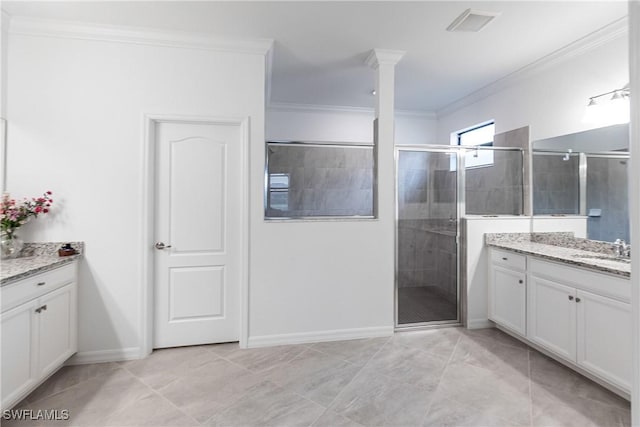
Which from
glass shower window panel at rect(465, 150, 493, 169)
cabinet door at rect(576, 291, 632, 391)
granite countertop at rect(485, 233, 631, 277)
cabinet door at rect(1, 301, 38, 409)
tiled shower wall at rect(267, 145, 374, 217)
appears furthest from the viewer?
glass shower window panel at rect(465, 150, 493, 169)

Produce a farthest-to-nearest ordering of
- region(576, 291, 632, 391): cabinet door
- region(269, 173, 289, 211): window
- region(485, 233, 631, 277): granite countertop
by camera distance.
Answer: region(269, 173, 289, 211): window, region(485, 233, 631, 277): granite countertop, region(576, 291, 632, 391): cabinet door

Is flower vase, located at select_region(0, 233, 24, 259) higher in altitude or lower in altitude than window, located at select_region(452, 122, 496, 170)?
lower

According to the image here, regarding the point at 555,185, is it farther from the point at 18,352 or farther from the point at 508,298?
the point at 18,352

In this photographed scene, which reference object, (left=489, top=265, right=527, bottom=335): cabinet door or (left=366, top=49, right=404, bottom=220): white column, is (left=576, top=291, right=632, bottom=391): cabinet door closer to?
(left=489, top=265, right=527, bottom=335): cabinet door

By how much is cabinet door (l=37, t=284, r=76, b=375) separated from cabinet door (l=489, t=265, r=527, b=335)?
3623 mm

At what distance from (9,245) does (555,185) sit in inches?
183

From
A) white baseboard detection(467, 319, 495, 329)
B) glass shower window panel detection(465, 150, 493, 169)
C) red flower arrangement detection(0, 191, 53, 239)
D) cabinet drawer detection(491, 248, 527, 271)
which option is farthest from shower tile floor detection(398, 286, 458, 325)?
red flower arrangement detection(0, 191, 53, 239)

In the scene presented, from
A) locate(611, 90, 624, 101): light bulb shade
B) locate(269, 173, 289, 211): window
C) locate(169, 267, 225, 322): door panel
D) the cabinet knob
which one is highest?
locate(611, 90, 624, 101): light bulb shade

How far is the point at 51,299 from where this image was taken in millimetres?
2270

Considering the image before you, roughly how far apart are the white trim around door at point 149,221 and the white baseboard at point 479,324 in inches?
85.8

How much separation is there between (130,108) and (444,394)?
3.17m

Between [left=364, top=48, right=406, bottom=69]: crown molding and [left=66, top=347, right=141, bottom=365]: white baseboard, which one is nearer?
[left=66, top=347, right=141, bottom=365]: white baseboard

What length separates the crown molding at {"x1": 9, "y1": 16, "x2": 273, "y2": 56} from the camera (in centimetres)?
254

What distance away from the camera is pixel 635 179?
0.78 metres
